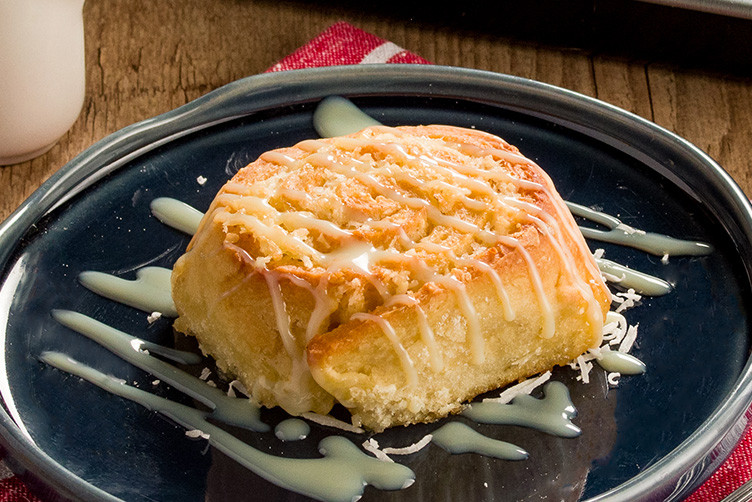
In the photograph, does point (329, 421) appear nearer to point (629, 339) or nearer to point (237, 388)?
point (237, 388)

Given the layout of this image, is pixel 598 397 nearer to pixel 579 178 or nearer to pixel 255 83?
pixel 579 178

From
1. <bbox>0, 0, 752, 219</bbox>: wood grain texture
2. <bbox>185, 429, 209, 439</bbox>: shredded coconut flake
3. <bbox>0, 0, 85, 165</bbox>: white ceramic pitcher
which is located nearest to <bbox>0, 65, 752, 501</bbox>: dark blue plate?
<bbox>185, 429, 209, 439</bbox>: shredded coconut flake

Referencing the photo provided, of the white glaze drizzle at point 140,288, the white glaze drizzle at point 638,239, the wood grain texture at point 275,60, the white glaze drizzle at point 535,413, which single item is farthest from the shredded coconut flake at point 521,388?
the wood grain texture at point 275,60

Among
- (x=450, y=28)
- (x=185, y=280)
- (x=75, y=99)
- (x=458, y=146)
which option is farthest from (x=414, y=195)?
(x=450, y=28)

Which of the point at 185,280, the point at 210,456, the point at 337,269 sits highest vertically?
the point at 337,269

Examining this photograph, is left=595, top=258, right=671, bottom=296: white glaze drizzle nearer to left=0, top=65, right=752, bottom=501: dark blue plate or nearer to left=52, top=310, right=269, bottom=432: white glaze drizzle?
left=0, top=65, right=752, bottom=501: dark blue plate

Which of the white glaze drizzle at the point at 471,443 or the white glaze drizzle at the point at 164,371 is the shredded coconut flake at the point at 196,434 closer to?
the white glaze drizzle at the point at 164,371

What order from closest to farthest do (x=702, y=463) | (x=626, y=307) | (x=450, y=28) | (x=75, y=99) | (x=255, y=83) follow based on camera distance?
(x=702, y=463)
(x=626, y=307)
(x=255, y=83)
(x=75, y=99)
(x=450, y=28)
